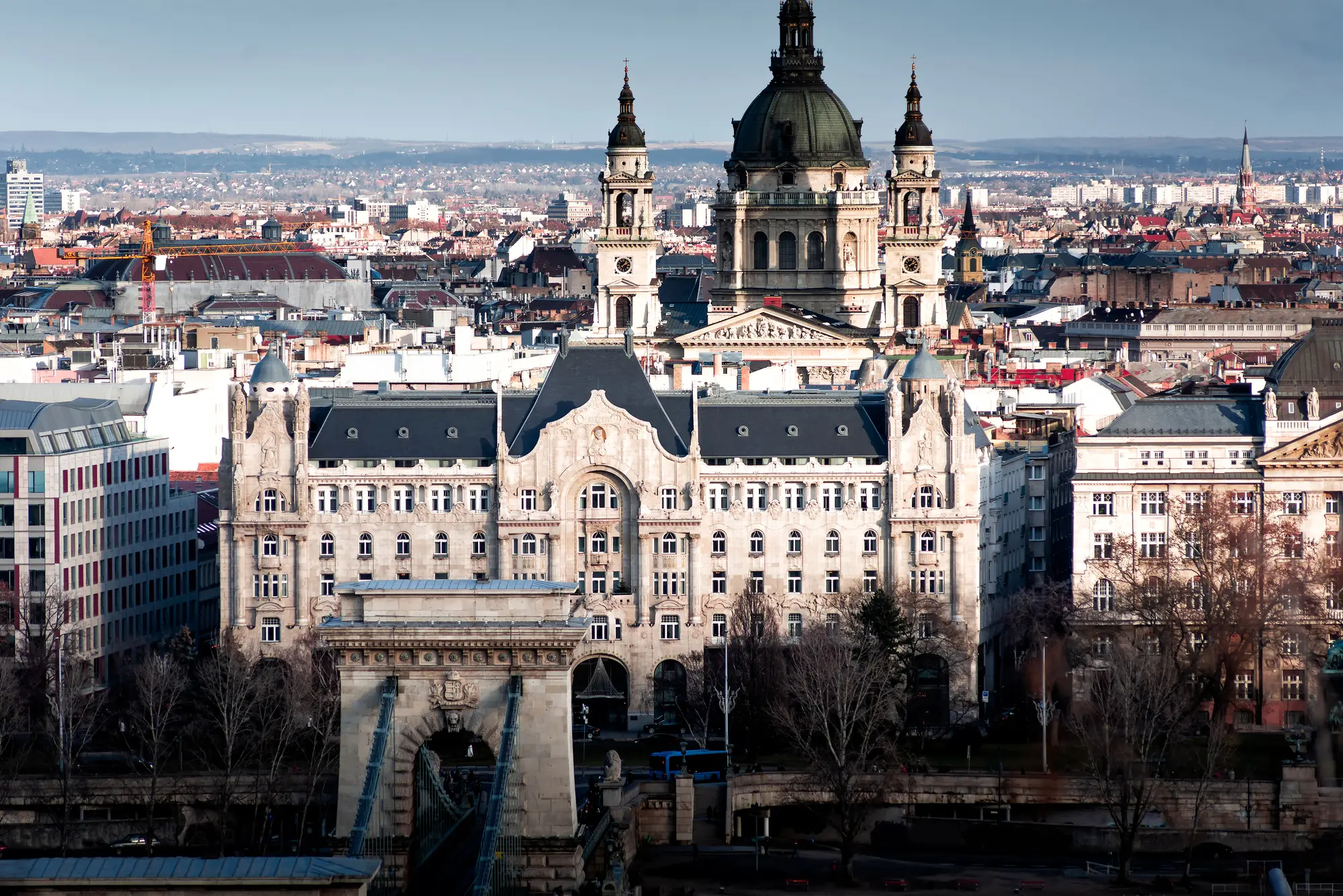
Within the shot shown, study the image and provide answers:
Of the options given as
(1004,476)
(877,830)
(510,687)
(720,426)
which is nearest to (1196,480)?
(1004,476)

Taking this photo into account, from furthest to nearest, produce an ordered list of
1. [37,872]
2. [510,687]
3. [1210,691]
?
[1210,691] → [510,687] → [37,872]

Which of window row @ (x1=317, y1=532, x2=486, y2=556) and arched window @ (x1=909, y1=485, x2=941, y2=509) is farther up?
arched window @ (x1=909, y1=485, x2=941, y2=509)

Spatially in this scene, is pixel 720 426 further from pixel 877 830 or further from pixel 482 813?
pixel 482 813

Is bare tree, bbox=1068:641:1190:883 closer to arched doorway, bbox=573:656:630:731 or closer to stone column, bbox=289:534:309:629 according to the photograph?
arched doorway, bbox=573:656:630:731

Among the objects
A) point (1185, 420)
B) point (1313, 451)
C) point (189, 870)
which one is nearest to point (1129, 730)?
point (1313, 451)

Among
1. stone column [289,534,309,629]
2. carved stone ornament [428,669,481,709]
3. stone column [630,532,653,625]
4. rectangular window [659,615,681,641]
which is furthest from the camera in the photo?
stone column [630,532,653,625]

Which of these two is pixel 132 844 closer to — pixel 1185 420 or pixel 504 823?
pixel 504 823

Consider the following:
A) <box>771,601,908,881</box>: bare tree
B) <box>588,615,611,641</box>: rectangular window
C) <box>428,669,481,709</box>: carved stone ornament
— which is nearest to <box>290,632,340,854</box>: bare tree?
<box>588,615,611,641</box>: rectangular window
